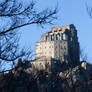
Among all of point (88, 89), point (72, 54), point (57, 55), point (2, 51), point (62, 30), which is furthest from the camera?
point (62, 30)

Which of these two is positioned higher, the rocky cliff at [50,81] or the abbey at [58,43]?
the abbey at [58,43]

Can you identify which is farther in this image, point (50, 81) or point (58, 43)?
point (58, 43)

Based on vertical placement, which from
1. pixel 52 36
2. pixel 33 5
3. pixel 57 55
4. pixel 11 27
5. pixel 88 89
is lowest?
pixel 88 89

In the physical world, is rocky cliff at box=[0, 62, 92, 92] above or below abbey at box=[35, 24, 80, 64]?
below

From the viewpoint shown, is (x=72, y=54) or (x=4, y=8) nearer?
(x=4, y=8)

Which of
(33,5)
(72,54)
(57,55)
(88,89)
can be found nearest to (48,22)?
(33,5)

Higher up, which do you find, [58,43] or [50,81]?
[58,43]

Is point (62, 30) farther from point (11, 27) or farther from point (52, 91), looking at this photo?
point (11, 27)

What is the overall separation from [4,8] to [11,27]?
0.75 meters

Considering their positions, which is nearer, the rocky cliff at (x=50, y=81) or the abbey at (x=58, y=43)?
the rocky cliff at (x=50, y=81)

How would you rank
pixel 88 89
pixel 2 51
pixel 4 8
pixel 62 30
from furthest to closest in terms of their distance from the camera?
1. pixel 62 30
2. pixel 88 89
3. pixel 2 51
4. pixel 4 8

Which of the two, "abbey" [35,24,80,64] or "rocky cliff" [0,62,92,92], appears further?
"abbey" [35,24,80,64]

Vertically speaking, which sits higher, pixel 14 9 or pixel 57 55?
pixel 57 55

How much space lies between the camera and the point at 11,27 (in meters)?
10.0
